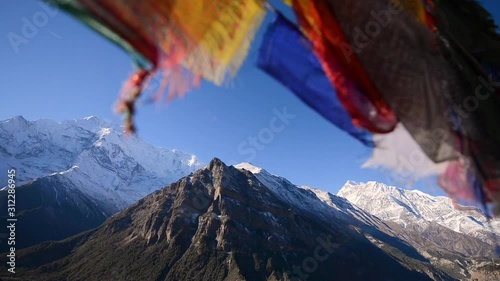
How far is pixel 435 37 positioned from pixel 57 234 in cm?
22576

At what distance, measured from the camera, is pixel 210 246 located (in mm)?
125625

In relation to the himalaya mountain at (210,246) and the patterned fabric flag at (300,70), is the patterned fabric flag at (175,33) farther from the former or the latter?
the himalaya mountain at (210,246)

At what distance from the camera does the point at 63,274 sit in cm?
11300

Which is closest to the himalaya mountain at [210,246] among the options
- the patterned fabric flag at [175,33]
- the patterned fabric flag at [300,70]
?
the patterned fabric flag at [300,70]

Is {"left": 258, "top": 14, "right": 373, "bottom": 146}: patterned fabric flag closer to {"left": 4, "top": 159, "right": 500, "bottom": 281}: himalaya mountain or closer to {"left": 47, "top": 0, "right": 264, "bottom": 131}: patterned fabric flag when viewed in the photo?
{"left": 47, "top": 0, "right": 264, "bottom": 131}: patterned fabric flag

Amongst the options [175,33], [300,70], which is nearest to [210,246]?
[300,70]

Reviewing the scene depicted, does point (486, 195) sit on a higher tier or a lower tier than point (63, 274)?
lower

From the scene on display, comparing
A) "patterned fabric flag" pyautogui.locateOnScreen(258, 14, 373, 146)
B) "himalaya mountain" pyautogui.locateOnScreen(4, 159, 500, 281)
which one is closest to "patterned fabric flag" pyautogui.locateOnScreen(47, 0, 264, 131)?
"patterned fabric flag" pyautogui.locateOnScreen(258, 14, 373, 146)

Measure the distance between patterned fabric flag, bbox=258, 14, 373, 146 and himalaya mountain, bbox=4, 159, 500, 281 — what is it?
113868mm

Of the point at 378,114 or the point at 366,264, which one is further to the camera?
the point at 366,264

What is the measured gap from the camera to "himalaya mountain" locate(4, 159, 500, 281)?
11431 centimetres

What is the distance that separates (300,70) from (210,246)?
131277 mm

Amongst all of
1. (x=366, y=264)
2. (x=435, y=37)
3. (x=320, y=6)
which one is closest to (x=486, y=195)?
(x=435, y=37)

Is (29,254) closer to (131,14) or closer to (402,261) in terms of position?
(131,14)
